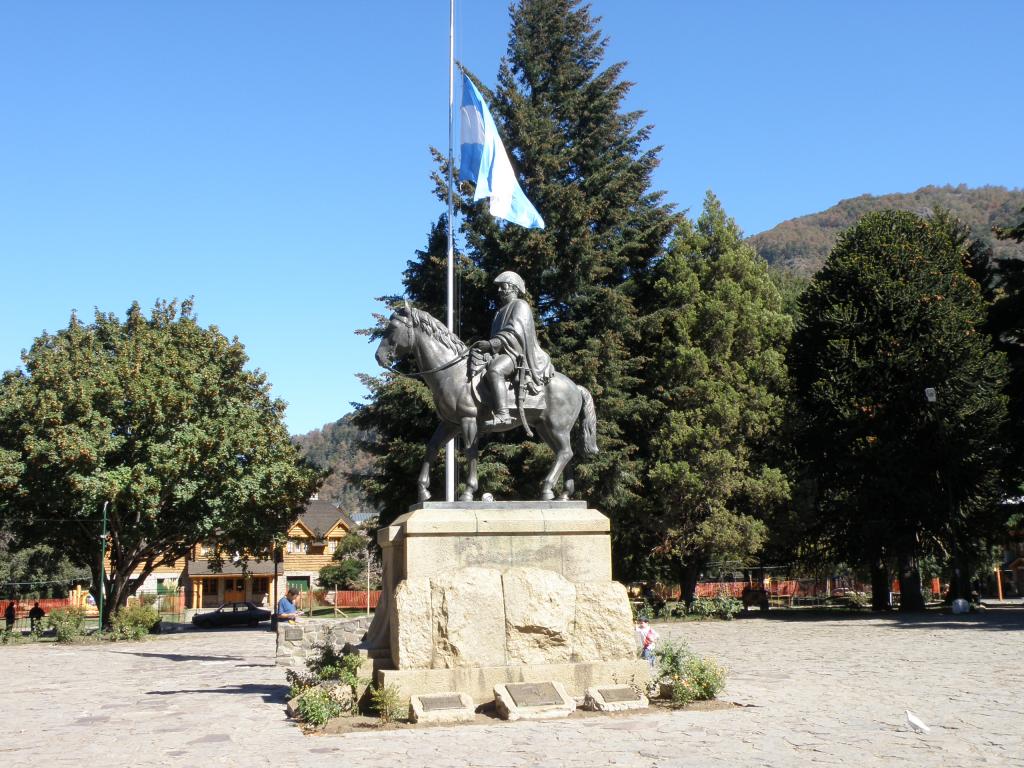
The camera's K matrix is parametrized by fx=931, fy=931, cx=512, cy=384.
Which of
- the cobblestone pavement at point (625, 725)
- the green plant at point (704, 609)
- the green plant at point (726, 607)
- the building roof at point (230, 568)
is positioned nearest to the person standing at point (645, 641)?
the cobblestone pavement at point (625, 725)

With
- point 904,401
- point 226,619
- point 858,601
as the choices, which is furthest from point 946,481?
point 226,619

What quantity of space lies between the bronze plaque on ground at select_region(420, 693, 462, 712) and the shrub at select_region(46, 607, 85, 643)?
75.9 feet

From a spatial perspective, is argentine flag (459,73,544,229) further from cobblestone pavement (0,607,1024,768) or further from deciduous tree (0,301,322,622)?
deciduous tree (0,301,322,622)

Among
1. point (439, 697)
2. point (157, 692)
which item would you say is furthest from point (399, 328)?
point (157, 692)

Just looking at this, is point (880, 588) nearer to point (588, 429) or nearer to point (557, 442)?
point (588, 429)

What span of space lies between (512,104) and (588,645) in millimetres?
25676

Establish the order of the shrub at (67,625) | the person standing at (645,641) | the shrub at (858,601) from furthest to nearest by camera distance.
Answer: the shrub at (858,601), the shrub at (67,625), the person standing at (645,641)

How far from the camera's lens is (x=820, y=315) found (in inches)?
1309

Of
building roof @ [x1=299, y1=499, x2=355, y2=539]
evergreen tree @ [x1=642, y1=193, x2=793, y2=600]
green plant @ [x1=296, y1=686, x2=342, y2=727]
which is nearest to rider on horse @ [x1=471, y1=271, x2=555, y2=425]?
green plant @ [x1=296, y1=686, x2=342, y2=727]

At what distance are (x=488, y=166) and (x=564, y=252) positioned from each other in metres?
13.5

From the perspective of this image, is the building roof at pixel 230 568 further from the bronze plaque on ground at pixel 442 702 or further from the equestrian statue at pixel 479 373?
the bronze plaque on ground at pixel 442 702

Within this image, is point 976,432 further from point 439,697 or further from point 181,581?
point 181,581

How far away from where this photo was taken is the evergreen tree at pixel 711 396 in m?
33.0

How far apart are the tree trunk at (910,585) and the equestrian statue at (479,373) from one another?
24117 millimetres
